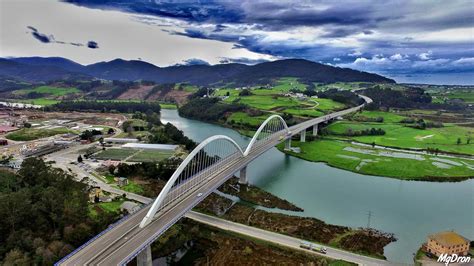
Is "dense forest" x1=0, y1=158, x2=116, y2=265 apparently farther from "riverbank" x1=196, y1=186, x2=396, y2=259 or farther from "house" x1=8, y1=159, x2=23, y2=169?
"house" x1=8, y1=159, x2=23, y2=169

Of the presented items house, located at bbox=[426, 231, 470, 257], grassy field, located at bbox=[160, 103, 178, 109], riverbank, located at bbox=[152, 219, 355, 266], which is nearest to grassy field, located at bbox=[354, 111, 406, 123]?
grassy field, located at bbox=[160, 103, 178, 109]

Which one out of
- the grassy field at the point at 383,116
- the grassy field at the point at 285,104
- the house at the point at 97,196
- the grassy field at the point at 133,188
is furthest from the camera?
the grassy field at the point at 285,104

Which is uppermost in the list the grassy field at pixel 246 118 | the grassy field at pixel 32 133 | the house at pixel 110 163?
the grassy field at pixel 246 118

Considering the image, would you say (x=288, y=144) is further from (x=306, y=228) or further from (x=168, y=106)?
(x=168, y=106)

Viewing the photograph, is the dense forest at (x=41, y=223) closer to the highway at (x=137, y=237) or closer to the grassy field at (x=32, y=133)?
the highway at (x=137, y=237)

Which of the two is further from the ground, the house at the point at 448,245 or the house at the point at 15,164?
the house at the point at 15,164

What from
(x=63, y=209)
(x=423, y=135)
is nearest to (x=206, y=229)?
(x=63, y=209)

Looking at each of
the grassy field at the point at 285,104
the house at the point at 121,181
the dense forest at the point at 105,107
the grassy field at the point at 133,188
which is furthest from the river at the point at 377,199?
the dense forest at the point at 105,107
